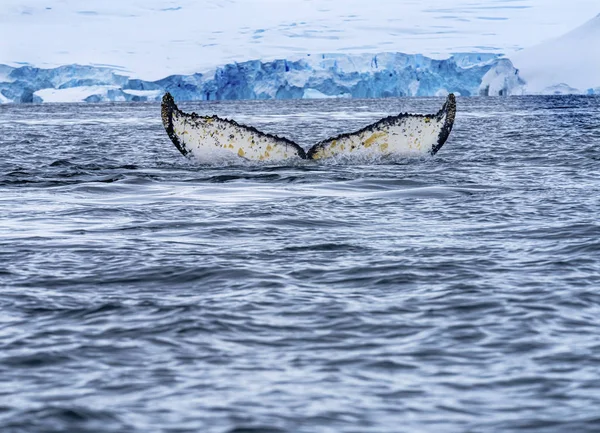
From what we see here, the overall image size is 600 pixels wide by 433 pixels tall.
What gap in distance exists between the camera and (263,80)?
181 m

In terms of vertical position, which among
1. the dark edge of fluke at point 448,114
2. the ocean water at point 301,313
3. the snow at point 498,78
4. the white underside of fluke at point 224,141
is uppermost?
the snow at point 498,78

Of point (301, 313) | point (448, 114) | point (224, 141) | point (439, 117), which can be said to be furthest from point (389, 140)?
point (301, 313)

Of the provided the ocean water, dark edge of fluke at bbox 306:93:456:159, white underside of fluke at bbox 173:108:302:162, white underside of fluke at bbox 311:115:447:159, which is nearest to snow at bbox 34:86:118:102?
white underside of fluke at bbox 173:108:302:162

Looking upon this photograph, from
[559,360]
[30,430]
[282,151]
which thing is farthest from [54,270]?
[282,151]

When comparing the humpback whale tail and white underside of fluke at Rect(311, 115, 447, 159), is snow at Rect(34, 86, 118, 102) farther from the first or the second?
white underside of fluke at Rect(311, 115, 447, 159)

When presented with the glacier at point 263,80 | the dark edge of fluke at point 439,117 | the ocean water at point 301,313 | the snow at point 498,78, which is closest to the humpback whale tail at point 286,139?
the dark edge of fluke at point 439,117

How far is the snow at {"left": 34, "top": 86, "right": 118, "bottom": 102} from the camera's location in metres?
175

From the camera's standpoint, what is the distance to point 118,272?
9188mm

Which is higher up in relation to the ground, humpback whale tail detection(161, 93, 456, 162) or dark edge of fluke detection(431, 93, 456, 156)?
dark edge of fluke detection(431, 93, 456, 156)

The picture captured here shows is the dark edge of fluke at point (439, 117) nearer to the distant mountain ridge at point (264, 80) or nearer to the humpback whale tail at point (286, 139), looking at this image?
the humpback whale tail at point (286, 139)

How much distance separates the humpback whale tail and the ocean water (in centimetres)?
541

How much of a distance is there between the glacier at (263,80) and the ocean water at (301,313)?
162m

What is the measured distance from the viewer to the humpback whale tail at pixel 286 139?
2111 cm

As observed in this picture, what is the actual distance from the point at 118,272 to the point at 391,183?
365 inches
